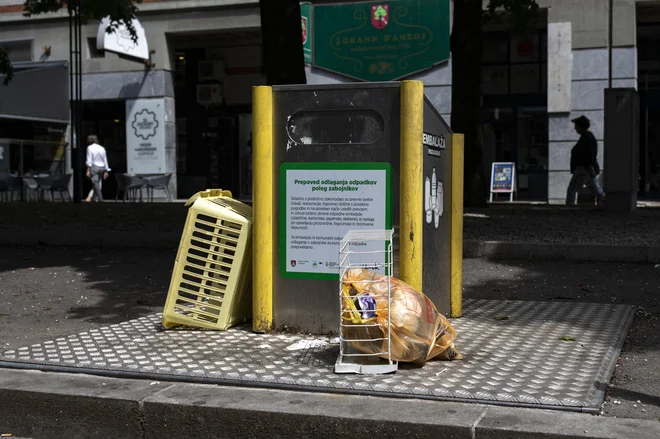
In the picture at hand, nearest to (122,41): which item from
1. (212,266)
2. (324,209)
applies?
(212,266)

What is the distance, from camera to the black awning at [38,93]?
23297 millimetres

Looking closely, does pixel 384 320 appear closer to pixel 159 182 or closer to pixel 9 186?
pixel 9 186

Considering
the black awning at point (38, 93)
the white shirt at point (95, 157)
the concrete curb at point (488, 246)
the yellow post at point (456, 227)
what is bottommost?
the concrete curb at point (488, 246)

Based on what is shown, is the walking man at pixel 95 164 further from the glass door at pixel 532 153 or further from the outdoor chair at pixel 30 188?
the glass door at pixel 532 153

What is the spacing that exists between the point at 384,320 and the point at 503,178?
19.7m

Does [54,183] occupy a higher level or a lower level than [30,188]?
higher

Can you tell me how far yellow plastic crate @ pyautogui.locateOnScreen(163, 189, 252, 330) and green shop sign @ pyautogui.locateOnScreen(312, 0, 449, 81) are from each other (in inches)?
719

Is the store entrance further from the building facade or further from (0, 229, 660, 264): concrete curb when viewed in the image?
(0, 229, 660, 264): concrete curb

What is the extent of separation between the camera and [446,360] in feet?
14.9

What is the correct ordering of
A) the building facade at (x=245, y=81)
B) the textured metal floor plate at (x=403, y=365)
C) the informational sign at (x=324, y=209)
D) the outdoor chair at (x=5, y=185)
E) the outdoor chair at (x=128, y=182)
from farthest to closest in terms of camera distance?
1. the outdoor chair at (x=128, y=182)
2. the building facade at (x=245, y=81)
3. the outdoor chair at (x=5, y=185)
4. the informational sign at (x=324, y=209)
5. the textured metal floor plate at (x=403, y=365)

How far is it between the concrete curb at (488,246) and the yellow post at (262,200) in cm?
458

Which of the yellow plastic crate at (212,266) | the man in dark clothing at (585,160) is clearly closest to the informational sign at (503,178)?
the man in dark clothing at (585,160)

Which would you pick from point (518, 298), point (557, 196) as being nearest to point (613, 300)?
point (518, 298)

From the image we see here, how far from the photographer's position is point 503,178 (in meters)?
23.3
